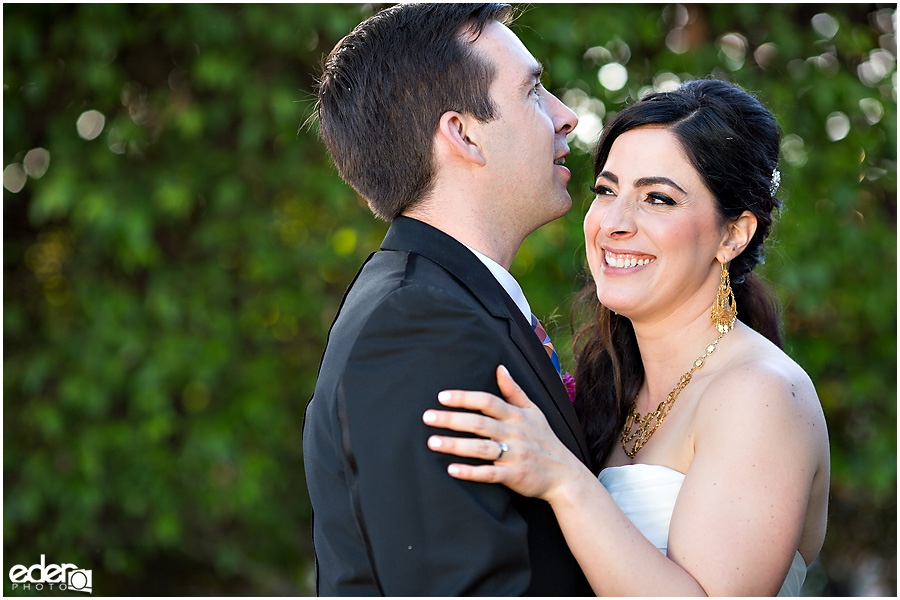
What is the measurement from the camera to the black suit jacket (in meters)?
1.70

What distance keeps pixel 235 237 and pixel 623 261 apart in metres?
2.83

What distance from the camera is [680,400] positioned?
253 centimetres

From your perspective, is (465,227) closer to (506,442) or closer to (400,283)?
(400,283)

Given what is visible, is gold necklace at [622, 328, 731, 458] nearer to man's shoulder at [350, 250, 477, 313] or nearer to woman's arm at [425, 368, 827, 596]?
woman's arm at [425, 368, 827, 596]

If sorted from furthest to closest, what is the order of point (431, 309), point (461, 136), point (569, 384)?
1. point (569, 384)
2. point (461, 136)
3. point (431, 309)

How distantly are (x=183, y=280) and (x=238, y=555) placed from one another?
170 cm

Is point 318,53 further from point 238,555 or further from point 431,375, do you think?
point 431,375

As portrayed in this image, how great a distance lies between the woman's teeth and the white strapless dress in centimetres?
59

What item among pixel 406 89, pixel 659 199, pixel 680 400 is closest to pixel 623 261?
pixel 659 199

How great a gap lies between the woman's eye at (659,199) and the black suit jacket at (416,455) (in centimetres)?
72

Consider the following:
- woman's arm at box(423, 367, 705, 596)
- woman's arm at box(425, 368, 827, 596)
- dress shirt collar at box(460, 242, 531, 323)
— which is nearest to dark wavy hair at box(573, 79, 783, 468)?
woman's arm at box(425, 368, 827, 596)

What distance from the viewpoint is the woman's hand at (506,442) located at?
1.70 metres

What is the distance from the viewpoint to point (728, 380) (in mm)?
2320

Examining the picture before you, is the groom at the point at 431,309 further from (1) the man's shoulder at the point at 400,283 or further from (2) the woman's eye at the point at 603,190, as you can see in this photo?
(2) the woman's eye at the point at 603,190
